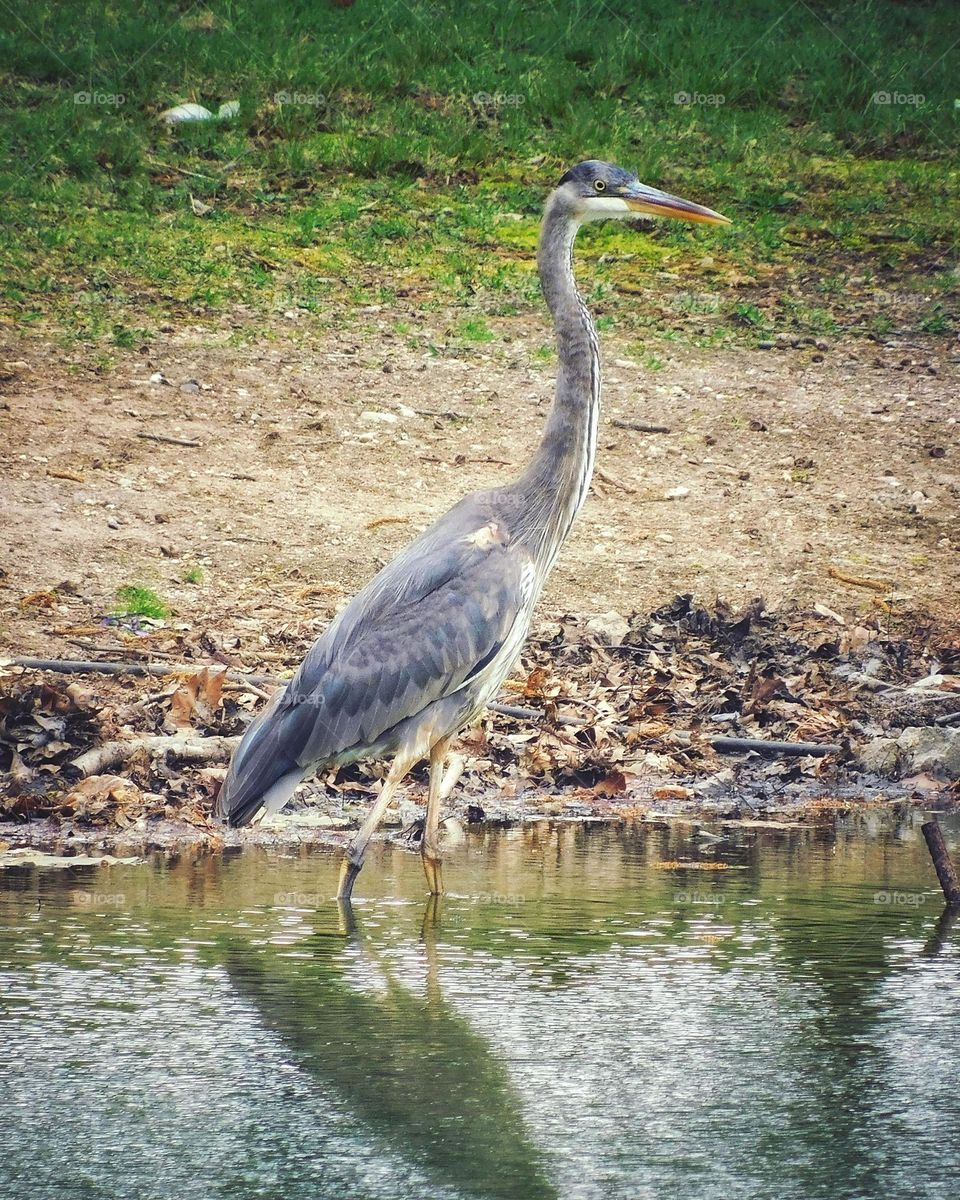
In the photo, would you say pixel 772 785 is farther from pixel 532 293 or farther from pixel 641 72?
pixel 641 72

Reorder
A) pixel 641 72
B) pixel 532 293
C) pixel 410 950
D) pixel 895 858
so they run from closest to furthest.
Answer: pixel 410 950 → pixel 895 858 → pixel 532 293 → pixel 641 72

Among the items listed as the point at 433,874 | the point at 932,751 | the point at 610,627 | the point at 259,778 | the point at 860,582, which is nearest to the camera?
the point at 433,874

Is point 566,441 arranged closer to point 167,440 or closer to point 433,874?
point 433,874

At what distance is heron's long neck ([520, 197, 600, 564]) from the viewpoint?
7.41 m

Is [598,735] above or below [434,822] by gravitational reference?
above

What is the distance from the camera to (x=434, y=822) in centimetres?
680

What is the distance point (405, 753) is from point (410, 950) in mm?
1491

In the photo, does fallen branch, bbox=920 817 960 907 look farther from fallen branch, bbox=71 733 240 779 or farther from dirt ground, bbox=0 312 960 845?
fallen branch, bbox=71 733 240 779

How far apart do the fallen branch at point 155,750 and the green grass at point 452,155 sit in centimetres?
565

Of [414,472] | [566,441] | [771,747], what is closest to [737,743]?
[771,747]

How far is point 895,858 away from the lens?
6898 millimetres

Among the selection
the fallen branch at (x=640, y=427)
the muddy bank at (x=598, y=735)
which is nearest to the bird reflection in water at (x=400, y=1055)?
the muddy bank at (x=598, y=735)

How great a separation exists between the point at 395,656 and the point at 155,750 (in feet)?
4.63


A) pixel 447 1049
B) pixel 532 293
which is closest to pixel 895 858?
pixel 447 1049
